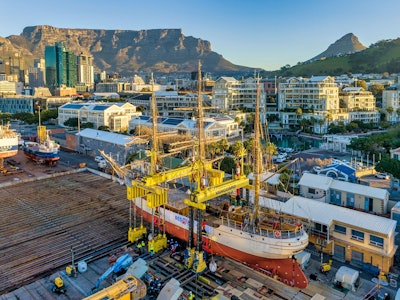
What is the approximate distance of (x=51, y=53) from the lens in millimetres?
183625

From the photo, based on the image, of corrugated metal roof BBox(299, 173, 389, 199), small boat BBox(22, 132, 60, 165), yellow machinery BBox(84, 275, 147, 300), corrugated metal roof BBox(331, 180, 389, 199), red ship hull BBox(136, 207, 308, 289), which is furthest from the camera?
small boat BBox(22, 132, 60, 165)

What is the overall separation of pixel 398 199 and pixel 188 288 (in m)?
14.0

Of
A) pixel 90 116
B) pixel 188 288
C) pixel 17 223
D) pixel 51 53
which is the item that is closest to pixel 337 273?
pixel 188 288

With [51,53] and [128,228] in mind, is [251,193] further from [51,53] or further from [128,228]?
[51,53]

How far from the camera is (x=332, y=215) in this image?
15680mm

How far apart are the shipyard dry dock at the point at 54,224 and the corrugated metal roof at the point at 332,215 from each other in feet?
26.5

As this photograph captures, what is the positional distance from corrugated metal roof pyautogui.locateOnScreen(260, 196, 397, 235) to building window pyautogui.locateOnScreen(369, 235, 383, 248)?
1.13 feet

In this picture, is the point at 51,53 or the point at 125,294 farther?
the point at 51,53

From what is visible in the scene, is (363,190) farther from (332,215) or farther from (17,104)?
(17,104)

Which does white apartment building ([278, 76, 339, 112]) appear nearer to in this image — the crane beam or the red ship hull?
the crane beam

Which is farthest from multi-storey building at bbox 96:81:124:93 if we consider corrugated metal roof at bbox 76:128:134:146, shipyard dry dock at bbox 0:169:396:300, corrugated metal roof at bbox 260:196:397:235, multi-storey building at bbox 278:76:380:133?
corrugated metal roof at bbox 260:196:397:235

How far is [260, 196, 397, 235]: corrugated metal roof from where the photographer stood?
14538 mm

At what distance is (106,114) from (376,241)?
45.4 meters

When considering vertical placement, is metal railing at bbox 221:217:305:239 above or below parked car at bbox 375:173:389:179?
below
